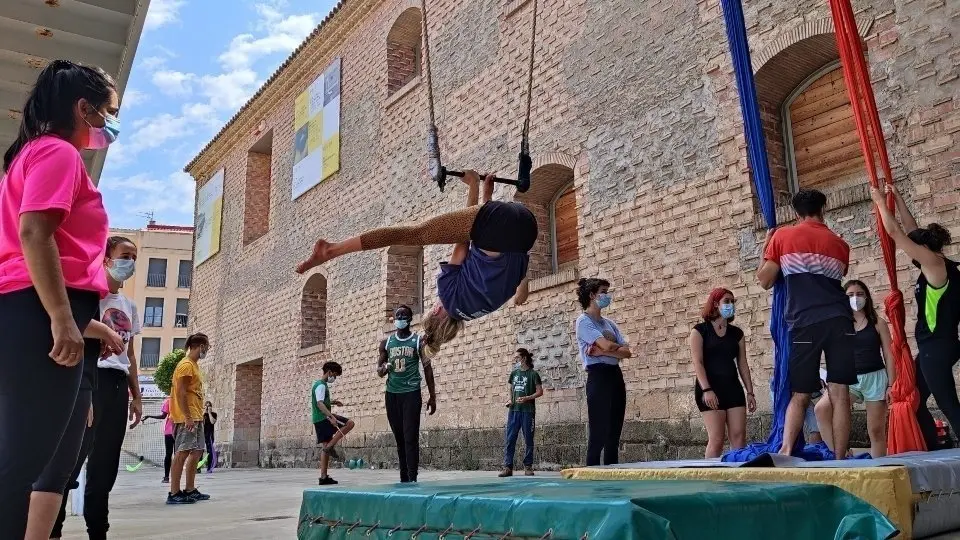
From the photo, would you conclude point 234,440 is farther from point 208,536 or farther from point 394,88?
point 208,536

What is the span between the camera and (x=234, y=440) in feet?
52.3

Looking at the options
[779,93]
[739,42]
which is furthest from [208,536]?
[779,93]

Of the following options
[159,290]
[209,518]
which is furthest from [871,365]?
[159,290]

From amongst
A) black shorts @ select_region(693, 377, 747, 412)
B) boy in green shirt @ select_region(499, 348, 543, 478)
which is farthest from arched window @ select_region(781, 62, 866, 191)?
boy in green shirt @ select_region(499, 348, 543, 478)

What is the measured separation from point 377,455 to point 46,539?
9450mm

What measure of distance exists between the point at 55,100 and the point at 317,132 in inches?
497

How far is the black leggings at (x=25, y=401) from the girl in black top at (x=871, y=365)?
4.43 m

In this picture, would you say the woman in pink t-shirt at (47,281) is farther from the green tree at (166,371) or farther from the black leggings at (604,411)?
the green tree at (166,371)

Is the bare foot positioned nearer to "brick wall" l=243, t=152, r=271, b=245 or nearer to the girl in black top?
the girl in black top

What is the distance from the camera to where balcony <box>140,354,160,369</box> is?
3931 centimetres

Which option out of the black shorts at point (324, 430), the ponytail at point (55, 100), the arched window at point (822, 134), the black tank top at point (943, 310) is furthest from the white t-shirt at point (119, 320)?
the arched window at point (822, 134)

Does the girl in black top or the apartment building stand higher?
the apartment building

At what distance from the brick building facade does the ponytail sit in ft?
18.3

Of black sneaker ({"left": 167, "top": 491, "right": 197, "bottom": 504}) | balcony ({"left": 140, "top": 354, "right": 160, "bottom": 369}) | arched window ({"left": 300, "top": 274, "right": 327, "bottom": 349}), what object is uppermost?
balcony ({"left": 140, "top": 354, "right": 160, "bottom": 369})
